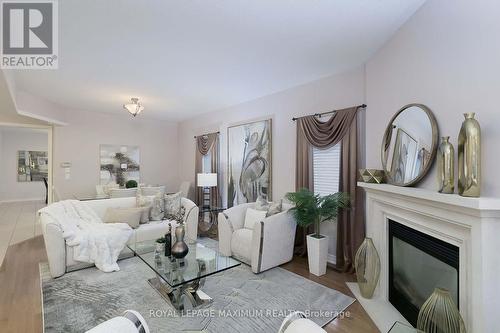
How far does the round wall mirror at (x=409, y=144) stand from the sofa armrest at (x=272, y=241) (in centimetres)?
139

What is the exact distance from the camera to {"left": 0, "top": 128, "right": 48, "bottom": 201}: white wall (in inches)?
335

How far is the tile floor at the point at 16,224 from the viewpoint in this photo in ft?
14.5

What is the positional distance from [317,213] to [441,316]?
1.69 m

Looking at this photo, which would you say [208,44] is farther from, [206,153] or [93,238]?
[206,153]

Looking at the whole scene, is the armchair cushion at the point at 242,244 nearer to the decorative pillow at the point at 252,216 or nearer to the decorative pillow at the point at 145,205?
the decorative pillow at the point at 252,216

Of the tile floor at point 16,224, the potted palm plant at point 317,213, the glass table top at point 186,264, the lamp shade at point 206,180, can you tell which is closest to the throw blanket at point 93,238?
the glass table top at point 186,264

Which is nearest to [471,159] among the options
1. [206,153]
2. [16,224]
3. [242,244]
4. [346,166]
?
[346,166]

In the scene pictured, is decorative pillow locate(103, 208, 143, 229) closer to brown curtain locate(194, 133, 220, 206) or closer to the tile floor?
the tile floor

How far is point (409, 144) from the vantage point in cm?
212

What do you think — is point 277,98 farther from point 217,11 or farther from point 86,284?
point 86,284

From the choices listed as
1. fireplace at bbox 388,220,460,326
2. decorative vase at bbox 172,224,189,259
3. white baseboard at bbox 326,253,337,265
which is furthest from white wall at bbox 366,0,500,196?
decorative vase at bbox 172,224,189,259

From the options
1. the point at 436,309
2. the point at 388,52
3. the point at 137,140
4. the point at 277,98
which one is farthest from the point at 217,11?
the point at 137,140

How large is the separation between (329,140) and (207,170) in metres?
3.30

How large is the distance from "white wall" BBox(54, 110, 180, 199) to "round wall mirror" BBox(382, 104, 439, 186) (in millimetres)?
5803
